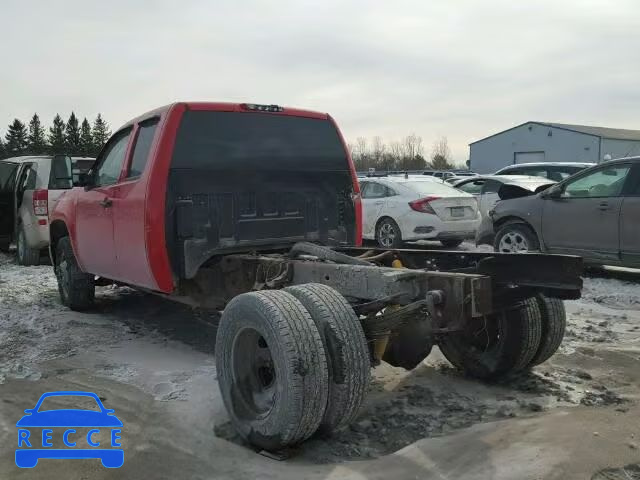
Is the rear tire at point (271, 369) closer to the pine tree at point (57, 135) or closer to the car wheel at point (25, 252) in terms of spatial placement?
the car wheel at point (25, 252)

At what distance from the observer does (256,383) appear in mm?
3877

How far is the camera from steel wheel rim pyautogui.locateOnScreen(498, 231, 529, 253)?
31.3ft

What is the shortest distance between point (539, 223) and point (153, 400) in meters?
6.80

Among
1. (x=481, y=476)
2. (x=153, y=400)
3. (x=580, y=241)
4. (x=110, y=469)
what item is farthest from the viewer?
(x=580, y=241)

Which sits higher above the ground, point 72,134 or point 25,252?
point 72,134

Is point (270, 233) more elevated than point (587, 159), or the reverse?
point (587, 159)

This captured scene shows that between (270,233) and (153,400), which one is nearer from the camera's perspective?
(153,400)

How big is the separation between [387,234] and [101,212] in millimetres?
7284

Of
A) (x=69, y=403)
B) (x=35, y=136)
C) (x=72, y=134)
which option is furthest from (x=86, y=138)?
(x=69, y=403)

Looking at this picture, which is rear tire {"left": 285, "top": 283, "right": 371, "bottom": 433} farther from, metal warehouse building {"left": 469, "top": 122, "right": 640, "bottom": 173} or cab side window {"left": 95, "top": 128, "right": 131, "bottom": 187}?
metal warehouse building {"left": 469, "top": 122, "right": 640, "bottom": 173}

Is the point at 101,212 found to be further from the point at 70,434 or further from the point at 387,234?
the point at 387,234

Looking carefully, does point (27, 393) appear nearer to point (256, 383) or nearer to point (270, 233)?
point (256, 383)

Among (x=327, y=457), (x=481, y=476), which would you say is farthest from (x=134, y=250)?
(x=481, y=476)

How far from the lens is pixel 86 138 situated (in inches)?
2537
